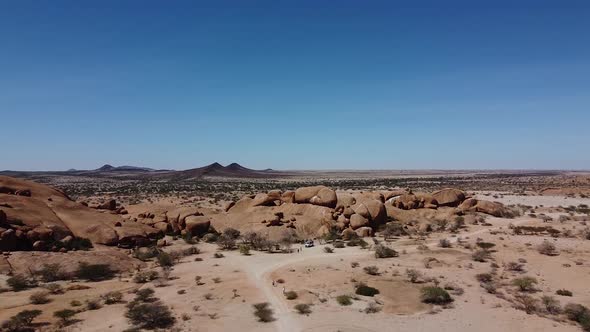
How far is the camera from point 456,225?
46250 millimetres

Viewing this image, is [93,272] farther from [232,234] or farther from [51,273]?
[232,234]

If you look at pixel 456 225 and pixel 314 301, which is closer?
pixel 314 301

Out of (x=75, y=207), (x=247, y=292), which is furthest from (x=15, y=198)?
(x=247, y=292)

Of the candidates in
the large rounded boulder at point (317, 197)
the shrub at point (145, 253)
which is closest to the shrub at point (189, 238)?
the shrub at point (145, 253)

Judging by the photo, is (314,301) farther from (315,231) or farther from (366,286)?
(315,231)

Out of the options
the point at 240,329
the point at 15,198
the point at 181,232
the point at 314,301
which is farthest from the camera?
the point at 181,232

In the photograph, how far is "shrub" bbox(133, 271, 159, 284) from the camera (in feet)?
85.2

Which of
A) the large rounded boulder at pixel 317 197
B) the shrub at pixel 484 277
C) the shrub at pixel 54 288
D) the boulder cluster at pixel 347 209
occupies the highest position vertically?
the large rounded boulder at pixel 317 197

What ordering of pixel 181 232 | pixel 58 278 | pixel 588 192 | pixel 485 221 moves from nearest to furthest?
1. pixel 58 278
2. pixel 181 232
3. pixel 485 221
4. pixel 588 192

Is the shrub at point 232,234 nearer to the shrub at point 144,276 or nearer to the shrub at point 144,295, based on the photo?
the shrub at point 144,276

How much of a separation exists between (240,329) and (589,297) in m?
18.3

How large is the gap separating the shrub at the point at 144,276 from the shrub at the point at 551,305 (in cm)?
2184

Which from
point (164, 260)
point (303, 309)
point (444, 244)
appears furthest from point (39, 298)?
point (444, 244)

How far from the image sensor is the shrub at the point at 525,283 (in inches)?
947
